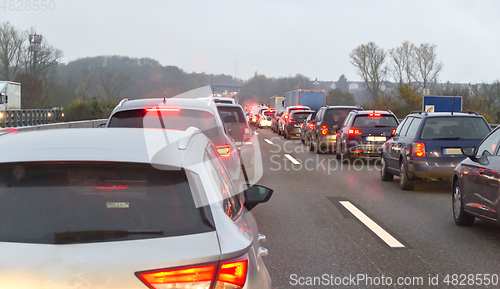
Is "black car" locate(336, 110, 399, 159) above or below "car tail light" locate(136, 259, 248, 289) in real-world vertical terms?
below

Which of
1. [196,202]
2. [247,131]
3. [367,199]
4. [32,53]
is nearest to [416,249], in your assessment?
[367,199]

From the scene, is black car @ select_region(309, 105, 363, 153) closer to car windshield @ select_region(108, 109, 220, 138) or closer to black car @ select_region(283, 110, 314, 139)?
black car @ select_region(283, 110, 314, 139)

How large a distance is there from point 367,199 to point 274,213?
2279 mm

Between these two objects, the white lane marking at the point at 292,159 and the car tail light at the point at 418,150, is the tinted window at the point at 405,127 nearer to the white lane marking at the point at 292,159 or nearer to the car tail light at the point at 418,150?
the car tail light at the point at 418,150

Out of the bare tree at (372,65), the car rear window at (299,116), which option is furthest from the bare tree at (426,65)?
the car rear window at (299,116)

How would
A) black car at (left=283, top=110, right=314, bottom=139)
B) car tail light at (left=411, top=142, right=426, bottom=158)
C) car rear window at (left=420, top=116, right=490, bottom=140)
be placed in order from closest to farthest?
car tail light at (left=411, top=142, right=426, bottom=158) → car rear window at (left=420, top=116, right=490, bottom=140) → black car at (left=283, top=110, right=314, bottom=139)

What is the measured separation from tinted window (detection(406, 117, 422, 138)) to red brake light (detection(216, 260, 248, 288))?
33.2 feet

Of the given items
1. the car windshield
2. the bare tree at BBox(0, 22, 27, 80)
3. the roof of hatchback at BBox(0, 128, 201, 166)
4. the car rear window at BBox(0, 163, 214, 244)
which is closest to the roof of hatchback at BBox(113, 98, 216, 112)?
the car windshield

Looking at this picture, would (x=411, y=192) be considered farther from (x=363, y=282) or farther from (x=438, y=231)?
(x=363, y=282)

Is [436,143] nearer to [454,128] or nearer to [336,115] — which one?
[454,128]

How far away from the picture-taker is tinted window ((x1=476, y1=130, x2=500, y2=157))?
24.7 ft

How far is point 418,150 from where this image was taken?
454 inches

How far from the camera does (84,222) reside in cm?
232

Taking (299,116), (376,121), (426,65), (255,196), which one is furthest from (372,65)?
(255,196)
